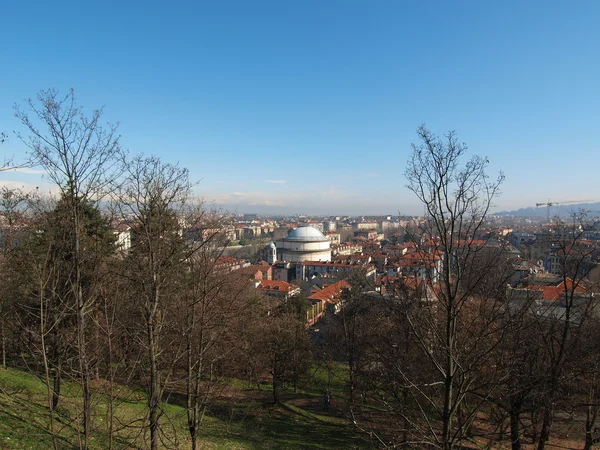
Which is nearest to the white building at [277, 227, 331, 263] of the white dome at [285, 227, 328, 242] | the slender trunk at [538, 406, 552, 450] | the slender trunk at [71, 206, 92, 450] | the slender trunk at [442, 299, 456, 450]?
the white dome at [285, 227, 328, 242]

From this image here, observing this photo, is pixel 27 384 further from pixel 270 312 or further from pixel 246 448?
pixel 270 312

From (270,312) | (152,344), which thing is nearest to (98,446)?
(152,344)

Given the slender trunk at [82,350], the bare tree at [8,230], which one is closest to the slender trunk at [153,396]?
the slender trunk at [82,350]

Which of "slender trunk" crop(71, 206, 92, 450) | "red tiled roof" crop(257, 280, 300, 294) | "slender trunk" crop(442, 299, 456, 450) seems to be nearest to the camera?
"slender trunk" crop(442, 299, 456, 450)

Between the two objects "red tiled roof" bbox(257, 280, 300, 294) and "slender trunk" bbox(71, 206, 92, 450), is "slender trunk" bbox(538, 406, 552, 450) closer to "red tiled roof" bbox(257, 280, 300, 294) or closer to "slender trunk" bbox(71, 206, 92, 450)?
"slender trunk" bbox(71, 206, 92, 450)

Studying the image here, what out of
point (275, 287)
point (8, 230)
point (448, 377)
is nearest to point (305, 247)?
point (275, 287)

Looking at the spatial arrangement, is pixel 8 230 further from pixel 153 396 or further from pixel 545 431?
pixel 545 431

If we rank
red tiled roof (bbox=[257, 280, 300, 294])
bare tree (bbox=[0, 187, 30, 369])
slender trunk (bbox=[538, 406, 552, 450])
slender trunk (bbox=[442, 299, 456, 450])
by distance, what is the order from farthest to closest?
red tiled roof (bbox=[257, 280, 300, 294]) < bare tree (bbox=[0, 187, 30, 369]) < slender trunk (bbox=[538, 406, 552, 450]) < slender trunk (bbox=[442, 299, 456, 450])

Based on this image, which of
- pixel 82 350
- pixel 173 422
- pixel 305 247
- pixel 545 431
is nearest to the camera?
pixel 82 350
